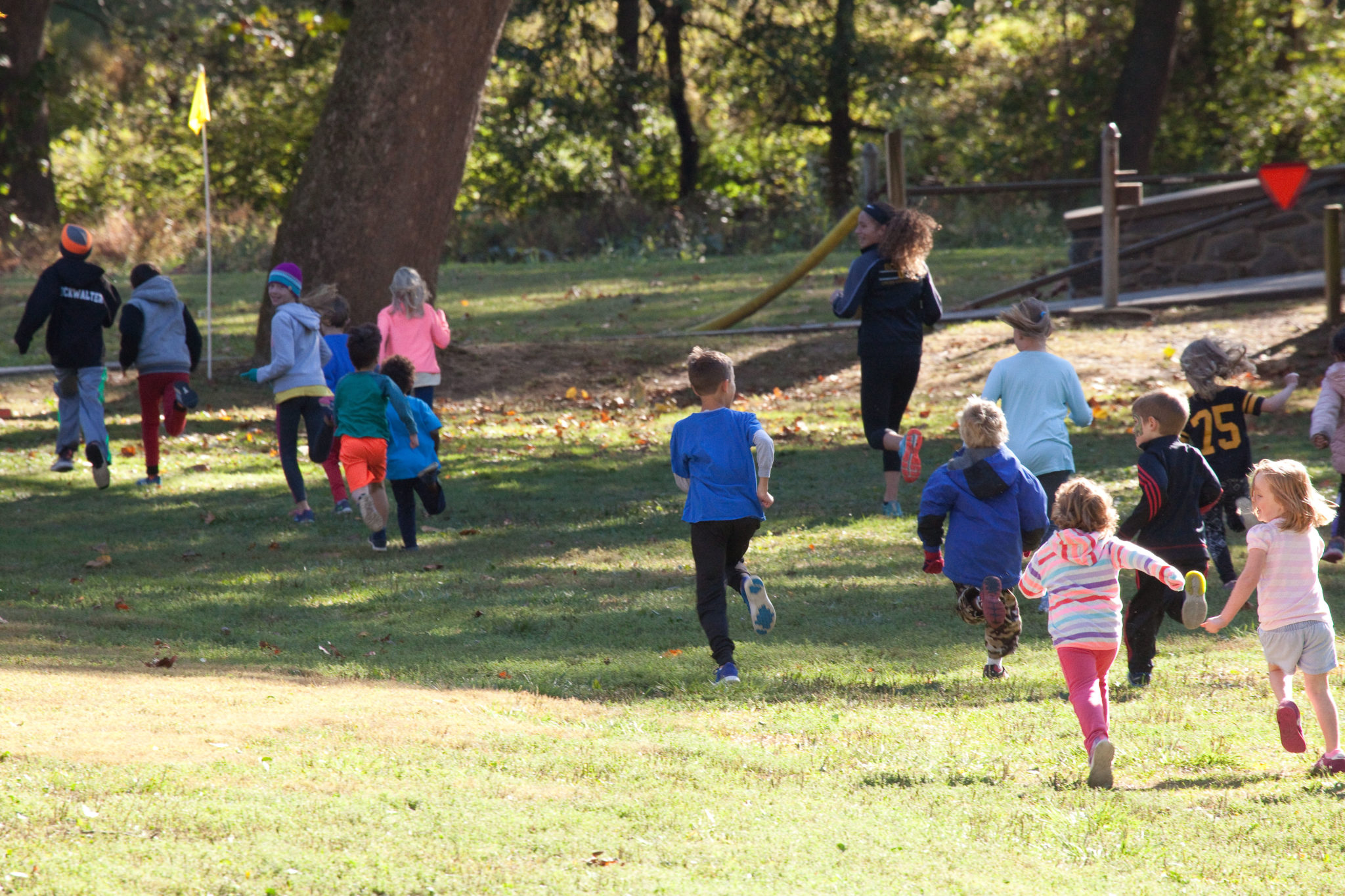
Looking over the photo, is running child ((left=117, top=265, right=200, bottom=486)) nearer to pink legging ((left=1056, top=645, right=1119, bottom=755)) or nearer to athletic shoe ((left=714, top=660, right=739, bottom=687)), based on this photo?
athletic shoe ((left=714, top=660, right=739, bottom=687))

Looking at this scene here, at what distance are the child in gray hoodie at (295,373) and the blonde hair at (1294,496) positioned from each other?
262 inches

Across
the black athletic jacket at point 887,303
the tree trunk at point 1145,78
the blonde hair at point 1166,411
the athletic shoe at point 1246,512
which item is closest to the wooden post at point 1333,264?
the black athletic jacket at point 887,303

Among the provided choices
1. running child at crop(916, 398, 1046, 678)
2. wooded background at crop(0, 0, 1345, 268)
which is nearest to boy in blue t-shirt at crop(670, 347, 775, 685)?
running child at crop(916, 398, 1046, 678)

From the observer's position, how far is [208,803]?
4395mm

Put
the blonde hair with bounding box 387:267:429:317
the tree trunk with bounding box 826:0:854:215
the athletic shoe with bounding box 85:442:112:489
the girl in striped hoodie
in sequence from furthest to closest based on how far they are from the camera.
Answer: the tree trunk with bounding box 826:0:854:215 < the athletic shoe with bounding box 85:442:112:489 < the blonde hair with bounding box 387:267:429:317 < the girl in striped hoodie

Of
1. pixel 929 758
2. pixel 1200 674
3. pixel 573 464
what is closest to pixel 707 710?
pixel 929 758

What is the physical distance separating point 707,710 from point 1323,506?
8.50 feet

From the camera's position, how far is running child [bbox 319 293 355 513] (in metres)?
10.3

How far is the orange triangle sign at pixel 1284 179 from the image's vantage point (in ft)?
53.9

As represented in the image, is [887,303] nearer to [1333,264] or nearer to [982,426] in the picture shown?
[982,426]

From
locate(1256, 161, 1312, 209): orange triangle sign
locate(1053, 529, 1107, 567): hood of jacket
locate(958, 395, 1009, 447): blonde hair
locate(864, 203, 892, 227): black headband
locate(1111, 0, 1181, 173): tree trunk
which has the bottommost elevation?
locate(1053, 529, 1107, 567): hood of jacket

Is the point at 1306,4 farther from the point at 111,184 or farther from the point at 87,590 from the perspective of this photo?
the point at 87,590

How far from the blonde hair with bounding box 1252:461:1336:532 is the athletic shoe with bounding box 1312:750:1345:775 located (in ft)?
2.70

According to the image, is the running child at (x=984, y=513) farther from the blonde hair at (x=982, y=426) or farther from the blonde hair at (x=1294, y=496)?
the blonde hair at (x=1294, y=496)
